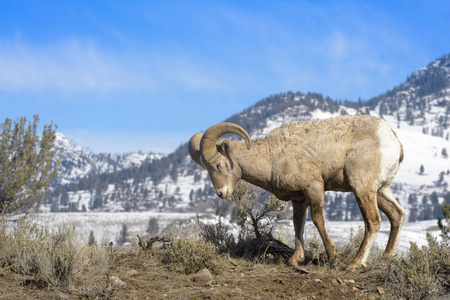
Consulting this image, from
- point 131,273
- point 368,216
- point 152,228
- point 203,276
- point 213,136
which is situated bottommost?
point 152,228

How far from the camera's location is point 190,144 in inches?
359

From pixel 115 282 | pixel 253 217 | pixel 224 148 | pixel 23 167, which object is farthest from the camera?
pixel 23 167

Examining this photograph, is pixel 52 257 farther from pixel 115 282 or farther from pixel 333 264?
pixel 333 264

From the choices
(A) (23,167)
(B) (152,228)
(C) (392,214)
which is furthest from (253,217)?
(B) (152,228)

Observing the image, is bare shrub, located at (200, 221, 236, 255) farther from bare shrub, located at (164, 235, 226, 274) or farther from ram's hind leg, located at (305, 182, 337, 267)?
ram's hind leg, located at (305, 182, 337, 267)

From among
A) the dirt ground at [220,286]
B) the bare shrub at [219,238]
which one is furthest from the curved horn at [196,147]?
the dirt ground at [220,286]

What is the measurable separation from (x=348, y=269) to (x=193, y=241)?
292 centimetres

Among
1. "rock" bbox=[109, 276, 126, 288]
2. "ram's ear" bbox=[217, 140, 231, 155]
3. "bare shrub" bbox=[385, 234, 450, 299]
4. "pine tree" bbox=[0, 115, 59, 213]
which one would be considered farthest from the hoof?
"pine tree" bbox=[0, 115, 59, 213]

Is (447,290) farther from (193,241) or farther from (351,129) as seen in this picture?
(193,241)

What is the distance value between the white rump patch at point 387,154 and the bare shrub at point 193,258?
3.40 m

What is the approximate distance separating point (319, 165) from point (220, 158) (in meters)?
1.99

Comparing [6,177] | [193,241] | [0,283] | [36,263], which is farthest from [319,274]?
[6,177]

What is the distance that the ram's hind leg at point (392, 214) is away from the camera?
8125mm

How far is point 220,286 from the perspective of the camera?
680cm
